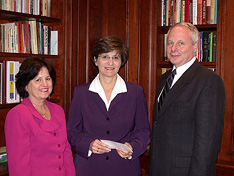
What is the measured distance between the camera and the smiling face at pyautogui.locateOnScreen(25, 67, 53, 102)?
207 centimetres

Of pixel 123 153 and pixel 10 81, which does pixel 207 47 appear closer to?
pixel 123 153

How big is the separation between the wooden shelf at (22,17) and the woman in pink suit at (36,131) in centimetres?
75

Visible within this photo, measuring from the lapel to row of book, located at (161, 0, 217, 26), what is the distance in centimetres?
109

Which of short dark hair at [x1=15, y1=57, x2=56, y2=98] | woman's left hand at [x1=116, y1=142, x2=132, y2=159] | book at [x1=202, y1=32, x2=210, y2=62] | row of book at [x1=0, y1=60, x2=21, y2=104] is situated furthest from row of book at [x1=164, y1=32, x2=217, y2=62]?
row of book at [x1=0, y1=60, x2=21, y2=104]

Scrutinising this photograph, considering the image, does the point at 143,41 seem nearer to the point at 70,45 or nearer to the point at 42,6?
the point at 70,45

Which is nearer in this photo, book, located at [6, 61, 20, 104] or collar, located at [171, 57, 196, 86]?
collar, located at [171, 57, 196, 86]

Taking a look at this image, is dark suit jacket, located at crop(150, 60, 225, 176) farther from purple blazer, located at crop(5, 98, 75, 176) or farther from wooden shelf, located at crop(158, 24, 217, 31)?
wooden shelf, located at crop(158, 24, 217, 31)

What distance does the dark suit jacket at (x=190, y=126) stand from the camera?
182 cm

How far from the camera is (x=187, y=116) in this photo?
193 centimetres

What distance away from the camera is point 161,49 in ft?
10.7

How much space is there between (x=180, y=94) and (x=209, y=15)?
133 centimetres

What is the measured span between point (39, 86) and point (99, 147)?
623 mm

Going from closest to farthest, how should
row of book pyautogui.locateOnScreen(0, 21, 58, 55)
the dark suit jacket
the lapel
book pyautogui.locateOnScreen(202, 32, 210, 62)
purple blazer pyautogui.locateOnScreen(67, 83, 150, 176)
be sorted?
the dark suit jacket, the lapel, purple blazer pyautogui.locateOnScreen(67, 83, 150, 176), row of book pyautogui.locateOnScreen(0, 21, 58, 55), book pyautogui.locateOnScreen(202, 32, 210, 62)

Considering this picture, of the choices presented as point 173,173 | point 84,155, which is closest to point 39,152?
point 84,155
